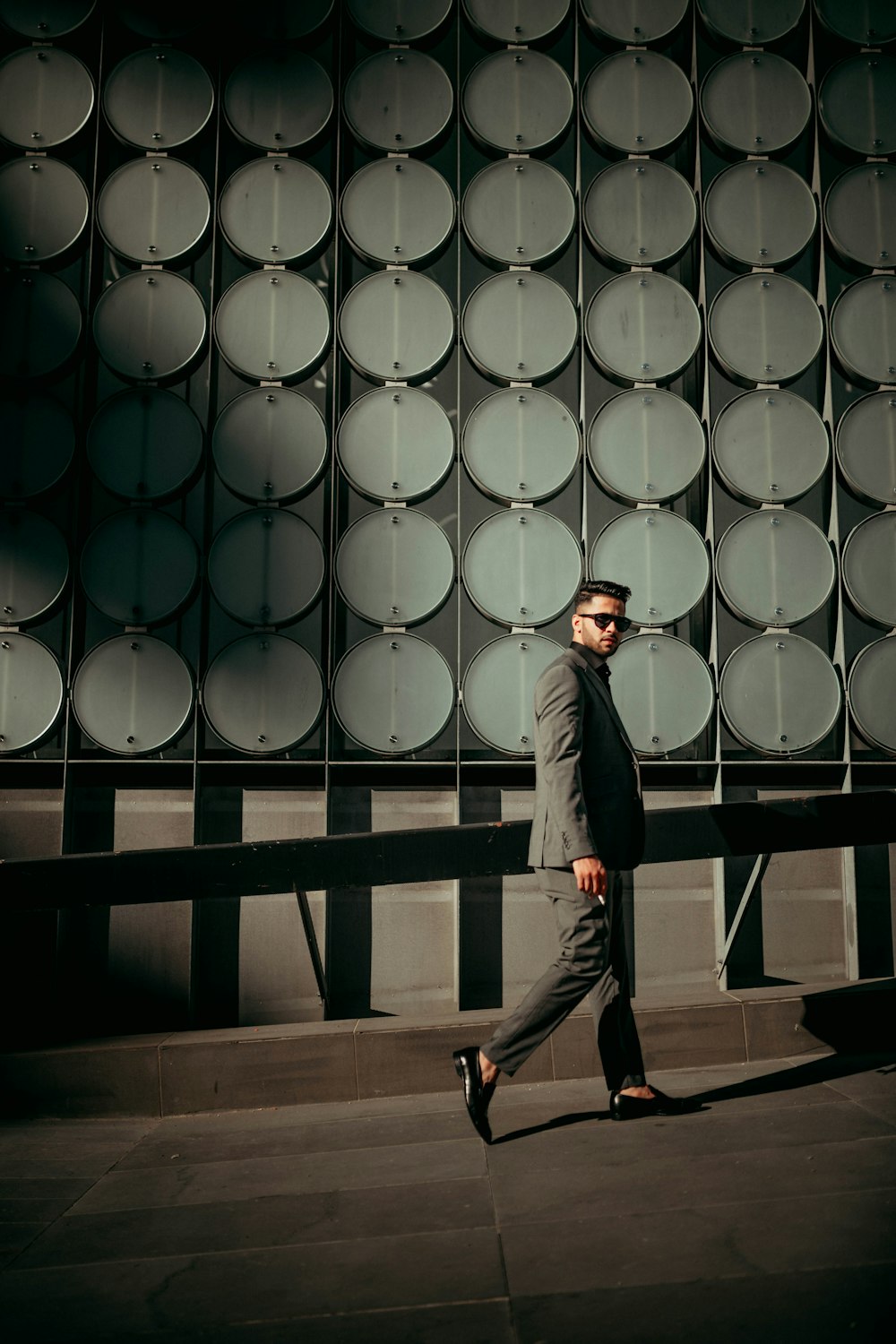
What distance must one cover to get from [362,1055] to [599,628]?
246cm

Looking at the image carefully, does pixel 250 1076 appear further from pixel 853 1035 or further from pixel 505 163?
pixel 505 163

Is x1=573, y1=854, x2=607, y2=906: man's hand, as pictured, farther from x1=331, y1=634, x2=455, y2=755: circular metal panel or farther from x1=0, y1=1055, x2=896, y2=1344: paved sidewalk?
x1=331, y1=634, x2=455, y2=755: circular metal panel

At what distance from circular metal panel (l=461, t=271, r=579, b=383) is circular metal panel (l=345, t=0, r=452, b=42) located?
1.85 meters

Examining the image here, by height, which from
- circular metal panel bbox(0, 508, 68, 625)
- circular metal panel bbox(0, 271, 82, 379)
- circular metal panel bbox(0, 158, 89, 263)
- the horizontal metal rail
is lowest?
the horizontal metal rail

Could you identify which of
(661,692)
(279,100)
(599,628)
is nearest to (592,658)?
(599,628)

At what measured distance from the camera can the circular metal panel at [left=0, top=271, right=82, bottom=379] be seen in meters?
6.99

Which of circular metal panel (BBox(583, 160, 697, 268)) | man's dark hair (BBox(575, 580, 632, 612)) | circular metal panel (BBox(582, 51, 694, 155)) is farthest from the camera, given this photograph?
circular metal panel (BBox(582, 51, 694, 155))

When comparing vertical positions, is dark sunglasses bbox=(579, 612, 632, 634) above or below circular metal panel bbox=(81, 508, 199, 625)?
below

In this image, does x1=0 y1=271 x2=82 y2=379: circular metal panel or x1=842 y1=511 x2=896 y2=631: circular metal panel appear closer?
x1=0 y1=271 x2=82 y2=379: circular metal panel

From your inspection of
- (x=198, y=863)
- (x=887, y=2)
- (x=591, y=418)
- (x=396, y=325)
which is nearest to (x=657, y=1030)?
(x=198, y=863)

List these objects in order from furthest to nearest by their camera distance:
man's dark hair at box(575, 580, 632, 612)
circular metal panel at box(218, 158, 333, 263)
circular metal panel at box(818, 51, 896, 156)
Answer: circular metal panel at box(818, 51, 896, 156), circular metal panel at box(218, 158, 333, 263), man's dark hair at box(575, 580, 632, 612)

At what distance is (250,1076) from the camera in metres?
5.29

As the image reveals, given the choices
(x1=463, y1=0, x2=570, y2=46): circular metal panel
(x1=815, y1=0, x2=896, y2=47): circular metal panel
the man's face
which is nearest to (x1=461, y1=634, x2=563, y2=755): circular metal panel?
the man's face

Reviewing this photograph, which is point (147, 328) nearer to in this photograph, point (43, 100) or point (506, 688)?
point (43, 100)
